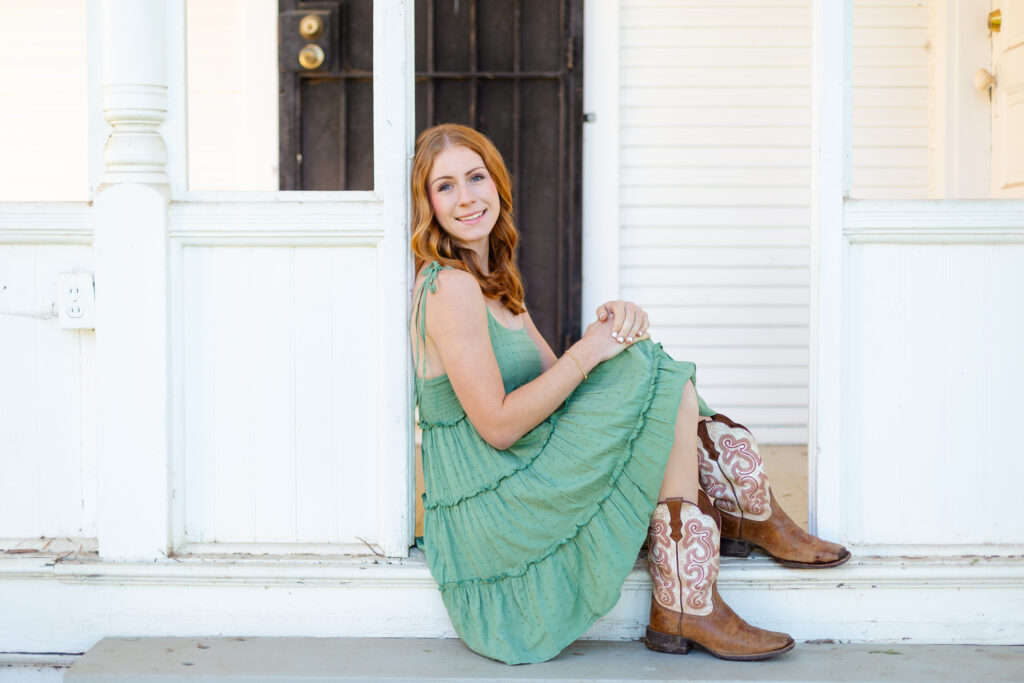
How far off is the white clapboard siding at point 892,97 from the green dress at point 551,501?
233 centimetres

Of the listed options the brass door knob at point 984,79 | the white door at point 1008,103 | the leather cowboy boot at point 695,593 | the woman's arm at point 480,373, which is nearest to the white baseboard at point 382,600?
the leather cowboy boot at point 695,593

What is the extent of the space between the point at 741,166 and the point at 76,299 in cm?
276

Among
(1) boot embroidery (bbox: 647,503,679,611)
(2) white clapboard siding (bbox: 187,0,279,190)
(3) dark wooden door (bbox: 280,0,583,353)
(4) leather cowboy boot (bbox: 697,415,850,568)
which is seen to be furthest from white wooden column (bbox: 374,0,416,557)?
(2) white clapboard siding (bbox: 187,0,279,190)

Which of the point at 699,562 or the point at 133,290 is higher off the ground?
the point at 133,290

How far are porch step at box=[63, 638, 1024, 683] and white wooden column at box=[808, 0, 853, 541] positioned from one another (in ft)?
1.20

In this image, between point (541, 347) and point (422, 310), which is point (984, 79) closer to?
point (541, 347)

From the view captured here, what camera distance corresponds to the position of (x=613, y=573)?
2.27 m

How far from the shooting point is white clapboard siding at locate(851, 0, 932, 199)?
4.25m

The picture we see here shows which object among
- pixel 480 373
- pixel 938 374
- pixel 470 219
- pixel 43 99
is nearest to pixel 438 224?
pixel 470 219

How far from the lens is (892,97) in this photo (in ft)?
14.0

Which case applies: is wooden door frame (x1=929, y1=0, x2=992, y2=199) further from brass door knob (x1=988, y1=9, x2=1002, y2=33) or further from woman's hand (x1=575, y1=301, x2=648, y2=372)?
woman's hand (x1=575, y1=301, x2=648, y2=372)

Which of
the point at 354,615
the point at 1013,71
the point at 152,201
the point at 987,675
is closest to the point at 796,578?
the point at 987,675

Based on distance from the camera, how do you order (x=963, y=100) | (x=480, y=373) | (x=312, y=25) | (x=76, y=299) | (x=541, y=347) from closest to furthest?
(x=480, y=373), (x=76, y=299), (x=541, y=347), (x=963, y=100), (x=312, y=25)

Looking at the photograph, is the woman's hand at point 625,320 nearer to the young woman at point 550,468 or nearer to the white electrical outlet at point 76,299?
the young woman at point 550,468
